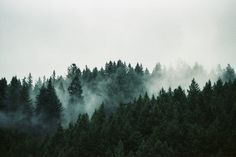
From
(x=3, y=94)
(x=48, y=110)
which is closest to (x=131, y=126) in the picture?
(x=48, y=110)

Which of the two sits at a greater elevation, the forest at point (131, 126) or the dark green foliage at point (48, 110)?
the dark green foliage at point (48, 110)

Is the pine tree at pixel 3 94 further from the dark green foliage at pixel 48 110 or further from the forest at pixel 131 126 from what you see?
the dark green foliage at pixel 48 110

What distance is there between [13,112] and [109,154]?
47.0 metres

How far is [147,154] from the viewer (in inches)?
2308

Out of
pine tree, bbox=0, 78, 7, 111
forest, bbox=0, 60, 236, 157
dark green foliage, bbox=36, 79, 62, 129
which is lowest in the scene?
forest, bbox=0, 60, 236, 157

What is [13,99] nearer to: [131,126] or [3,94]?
[3,94]

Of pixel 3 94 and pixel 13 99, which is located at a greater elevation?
pixel 3 94

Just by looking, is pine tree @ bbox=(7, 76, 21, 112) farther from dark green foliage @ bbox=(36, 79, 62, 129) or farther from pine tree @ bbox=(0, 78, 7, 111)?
dark green foliage @ bbox=(36, 79, 62, 129)

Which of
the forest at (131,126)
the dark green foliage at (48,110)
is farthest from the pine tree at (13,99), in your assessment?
the dark green foliage at (48,110)

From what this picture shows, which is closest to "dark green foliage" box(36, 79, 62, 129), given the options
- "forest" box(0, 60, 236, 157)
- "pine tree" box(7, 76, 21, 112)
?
"forest" box(0, 60, 236, 157)

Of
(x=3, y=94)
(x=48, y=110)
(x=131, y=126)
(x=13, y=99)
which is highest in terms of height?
(x=3, y=94)

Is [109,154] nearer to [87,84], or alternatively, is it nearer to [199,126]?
[199,126]

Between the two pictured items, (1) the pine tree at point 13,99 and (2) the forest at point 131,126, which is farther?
(1) the pine tree at point 13,99

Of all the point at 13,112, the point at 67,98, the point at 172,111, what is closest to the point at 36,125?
the point at 13,112
